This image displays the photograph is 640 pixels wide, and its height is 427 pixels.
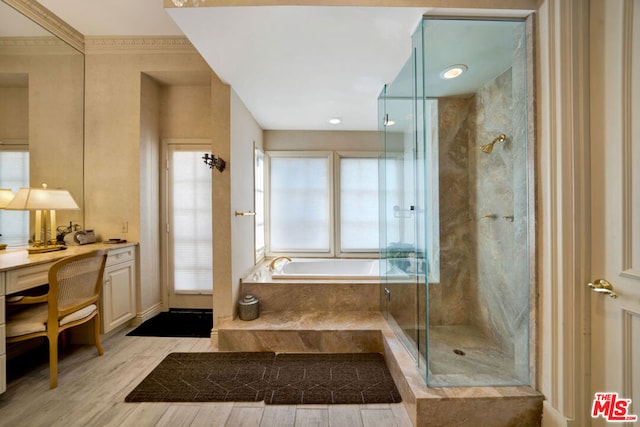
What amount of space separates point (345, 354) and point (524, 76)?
224 cm

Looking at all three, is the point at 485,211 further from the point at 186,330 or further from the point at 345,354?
the point at 186,330

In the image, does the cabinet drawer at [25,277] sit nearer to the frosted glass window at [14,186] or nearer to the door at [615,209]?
the frosted glass window at [14,186]

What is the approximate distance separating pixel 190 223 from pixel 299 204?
141 centimetres

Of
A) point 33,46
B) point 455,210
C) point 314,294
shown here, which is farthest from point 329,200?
→ point 33,46

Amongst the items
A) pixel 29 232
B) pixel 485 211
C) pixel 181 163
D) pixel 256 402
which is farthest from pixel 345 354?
pixel 29 232

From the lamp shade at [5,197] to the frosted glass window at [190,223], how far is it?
123 centimetres

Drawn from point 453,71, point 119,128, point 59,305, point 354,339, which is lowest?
point 354,339

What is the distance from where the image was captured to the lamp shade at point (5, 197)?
6.44ft

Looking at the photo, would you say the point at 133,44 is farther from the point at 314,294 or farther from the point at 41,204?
the point at 314,294

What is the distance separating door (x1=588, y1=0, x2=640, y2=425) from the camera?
1.05 metres

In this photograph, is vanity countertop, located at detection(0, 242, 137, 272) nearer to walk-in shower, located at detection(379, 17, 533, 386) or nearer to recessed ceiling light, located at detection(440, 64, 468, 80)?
walk-in shower, located at detection(379, 17, 533, 386)

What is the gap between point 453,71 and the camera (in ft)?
5.90

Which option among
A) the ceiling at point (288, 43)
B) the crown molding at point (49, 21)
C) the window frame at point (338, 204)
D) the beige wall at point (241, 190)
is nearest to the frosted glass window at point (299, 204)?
the window frame at point (338, 204)

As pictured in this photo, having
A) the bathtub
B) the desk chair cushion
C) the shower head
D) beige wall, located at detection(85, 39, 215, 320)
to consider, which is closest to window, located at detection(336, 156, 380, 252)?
the bathtub
